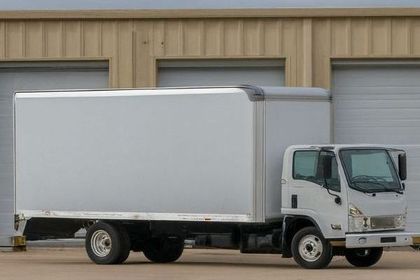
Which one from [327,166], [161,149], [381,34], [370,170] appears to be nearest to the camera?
[327,166]

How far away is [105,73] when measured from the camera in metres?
30.6

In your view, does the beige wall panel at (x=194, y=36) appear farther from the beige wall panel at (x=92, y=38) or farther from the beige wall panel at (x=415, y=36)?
the beige wall panel at (x=415, y=36)

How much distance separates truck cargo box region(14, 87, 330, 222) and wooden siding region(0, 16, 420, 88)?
749 centimetres

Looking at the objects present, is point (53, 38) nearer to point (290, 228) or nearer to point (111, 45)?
point (111, 45)

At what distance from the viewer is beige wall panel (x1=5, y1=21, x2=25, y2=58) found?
3027cm

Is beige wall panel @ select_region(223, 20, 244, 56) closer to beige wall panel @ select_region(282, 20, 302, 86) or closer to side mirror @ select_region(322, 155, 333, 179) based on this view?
beige wall panel @ select_region(282, 20, 302, 86)

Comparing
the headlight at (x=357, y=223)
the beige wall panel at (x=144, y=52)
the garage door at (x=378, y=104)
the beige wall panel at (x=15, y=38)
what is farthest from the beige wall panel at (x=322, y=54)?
the headlight at (x=357, y=223)

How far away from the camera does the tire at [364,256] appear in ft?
70.2

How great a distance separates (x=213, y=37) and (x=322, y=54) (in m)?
2.87

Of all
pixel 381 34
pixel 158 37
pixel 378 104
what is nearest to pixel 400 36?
pixel 381 34

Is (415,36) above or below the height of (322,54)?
above

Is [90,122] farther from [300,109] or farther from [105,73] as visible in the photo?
[105,73]

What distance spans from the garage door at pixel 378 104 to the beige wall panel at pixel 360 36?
415mm

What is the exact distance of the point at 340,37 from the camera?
1163 inches
